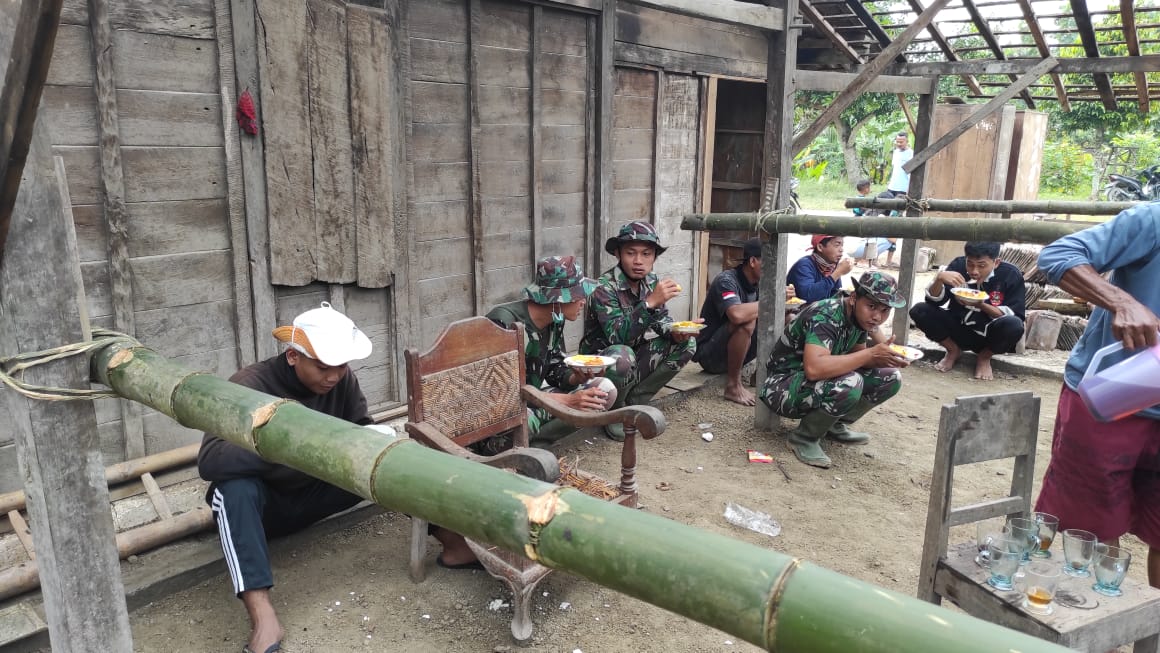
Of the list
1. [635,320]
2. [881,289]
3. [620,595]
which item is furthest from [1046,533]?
[635,320]

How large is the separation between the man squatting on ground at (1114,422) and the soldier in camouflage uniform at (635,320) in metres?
2.55

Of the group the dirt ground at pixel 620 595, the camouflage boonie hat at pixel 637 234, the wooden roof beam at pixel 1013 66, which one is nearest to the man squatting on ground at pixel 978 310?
the dirt ground at pixel 620 595

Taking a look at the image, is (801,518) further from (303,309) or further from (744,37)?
(744,37)

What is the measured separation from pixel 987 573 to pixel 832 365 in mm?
2080

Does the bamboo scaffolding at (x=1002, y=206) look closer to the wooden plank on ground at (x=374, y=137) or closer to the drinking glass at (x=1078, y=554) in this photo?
the drinking glass at (x=1078, y=554)

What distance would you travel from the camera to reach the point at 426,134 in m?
4.64

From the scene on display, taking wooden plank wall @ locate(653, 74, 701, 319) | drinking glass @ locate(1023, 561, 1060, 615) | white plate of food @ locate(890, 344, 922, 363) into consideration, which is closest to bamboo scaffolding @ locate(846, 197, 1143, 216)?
white plate of food @ locate(890, 344, 922, 363)

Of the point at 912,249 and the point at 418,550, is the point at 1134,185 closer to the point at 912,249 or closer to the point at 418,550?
the point at 912,249

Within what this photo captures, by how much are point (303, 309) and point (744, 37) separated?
456 centimetres

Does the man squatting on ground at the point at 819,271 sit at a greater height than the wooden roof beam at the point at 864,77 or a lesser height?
lesser

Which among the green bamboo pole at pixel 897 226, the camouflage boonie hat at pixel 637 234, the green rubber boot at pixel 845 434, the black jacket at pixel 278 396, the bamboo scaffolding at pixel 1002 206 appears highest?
the bamboo scaffolding at pixel 1002 206

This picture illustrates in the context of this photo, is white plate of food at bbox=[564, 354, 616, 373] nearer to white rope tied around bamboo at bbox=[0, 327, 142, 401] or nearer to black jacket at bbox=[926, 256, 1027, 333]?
white rope tied around bamboo at bbox=[0, 327, 142, 401]

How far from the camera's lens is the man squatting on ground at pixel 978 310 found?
21.1 feet

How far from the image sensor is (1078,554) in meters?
2.51
